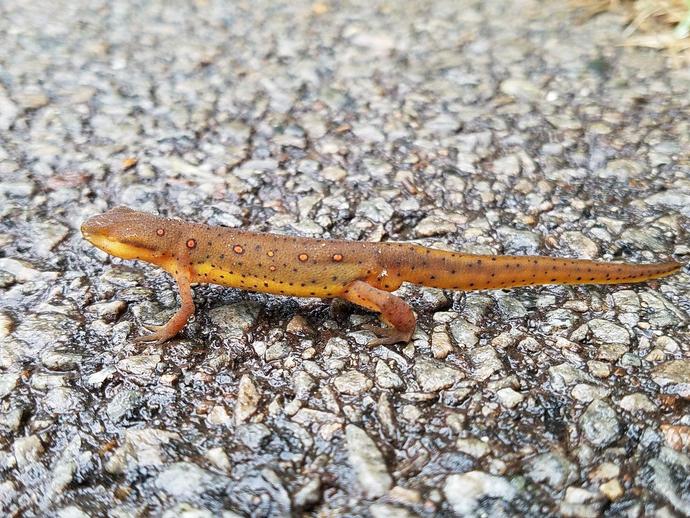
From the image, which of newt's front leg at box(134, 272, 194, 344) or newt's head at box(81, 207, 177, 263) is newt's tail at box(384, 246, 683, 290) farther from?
newt's head at box(81, 207, 177, 263)

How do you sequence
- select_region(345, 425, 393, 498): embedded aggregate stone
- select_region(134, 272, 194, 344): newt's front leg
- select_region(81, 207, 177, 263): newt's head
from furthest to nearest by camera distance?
select_region(81, 207, 177, 263): newt's head → select_region(134, 272, 194, 344): newt's front leg → select_region(345, 425, 393, 498): embedded aggregate stone

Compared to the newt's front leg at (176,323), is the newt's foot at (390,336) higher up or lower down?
lower down

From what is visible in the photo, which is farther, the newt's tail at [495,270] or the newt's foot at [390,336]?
the newt's tail at [495,270]

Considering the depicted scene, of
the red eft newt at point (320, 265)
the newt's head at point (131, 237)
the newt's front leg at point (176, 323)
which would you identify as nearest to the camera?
the newt's front leg at point (176, 323)

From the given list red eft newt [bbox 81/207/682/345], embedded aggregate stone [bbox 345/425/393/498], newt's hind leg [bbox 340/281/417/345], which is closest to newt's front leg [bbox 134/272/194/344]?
red eft newt [bbox 81/207/682/345]

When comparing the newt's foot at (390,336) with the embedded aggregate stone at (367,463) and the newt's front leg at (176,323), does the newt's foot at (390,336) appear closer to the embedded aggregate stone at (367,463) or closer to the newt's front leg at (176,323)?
the embedded aggregate stone at (367,463)

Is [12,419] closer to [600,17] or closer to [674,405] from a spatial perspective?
[674,405]

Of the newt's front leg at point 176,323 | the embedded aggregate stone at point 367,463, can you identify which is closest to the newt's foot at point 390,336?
the embedded aggregate stone at point 367,463
